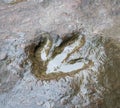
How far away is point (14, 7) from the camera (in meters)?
3.05

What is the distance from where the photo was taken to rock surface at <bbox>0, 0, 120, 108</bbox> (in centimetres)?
234

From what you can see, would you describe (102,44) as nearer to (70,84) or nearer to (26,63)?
(70,84)

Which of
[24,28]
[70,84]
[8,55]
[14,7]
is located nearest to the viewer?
[70,84]

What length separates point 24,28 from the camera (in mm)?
2834

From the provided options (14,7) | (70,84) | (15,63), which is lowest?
(70,84)

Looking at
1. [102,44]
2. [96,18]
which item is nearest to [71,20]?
[96,18]

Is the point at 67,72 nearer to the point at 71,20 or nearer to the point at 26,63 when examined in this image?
the point at 26,63

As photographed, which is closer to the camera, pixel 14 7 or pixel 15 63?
pixel 15 63

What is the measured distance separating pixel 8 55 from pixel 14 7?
68 centimetres

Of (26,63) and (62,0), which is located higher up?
(62,0)

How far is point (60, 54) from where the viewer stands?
262cm

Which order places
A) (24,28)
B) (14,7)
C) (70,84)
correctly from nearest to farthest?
(70,84), (24,28), (14,7)

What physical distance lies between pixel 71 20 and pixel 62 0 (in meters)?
0.32

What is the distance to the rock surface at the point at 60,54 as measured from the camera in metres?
2.34
